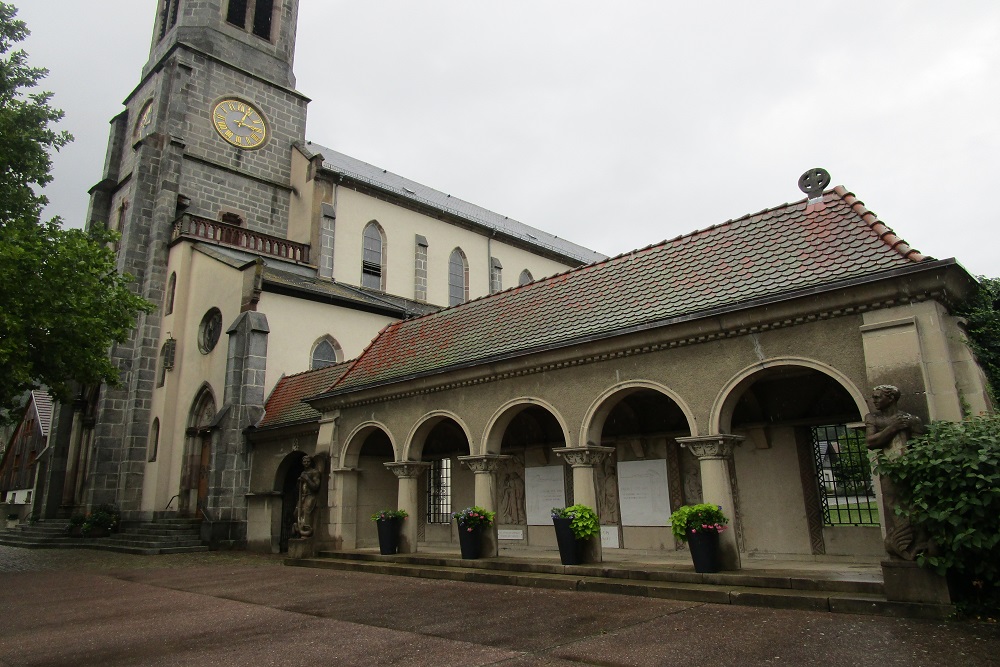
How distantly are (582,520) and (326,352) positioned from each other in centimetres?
1488

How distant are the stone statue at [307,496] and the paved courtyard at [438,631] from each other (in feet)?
13.3

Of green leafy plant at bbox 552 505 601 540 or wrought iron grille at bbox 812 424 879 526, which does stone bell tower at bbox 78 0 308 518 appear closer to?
green leafy plant at bbox 552 505 601 540

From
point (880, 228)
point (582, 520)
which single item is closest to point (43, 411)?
point (582, 520)

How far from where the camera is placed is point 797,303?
29.3ft

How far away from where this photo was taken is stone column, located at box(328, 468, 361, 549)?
1574 centimetres

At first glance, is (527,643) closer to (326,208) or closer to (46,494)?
(326,208)

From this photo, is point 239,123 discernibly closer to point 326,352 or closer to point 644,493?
point 326,352

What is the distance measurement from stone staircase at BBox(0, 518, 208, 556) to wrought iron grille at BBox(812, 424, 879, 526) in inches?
672

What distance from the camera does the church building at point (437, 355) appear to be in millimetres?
9430

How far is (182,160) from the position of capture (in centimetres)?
2631

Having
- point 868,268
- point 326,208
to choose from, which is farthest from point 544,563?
point 326,208

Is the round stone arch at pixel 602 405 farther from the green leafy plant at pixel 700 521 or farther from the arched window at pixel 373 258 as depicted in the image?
the arched window at pixel 373 258

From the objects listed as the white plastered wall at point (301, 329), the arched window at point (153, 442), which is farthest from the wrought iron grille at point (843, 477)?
the arched window at point (153, 442)

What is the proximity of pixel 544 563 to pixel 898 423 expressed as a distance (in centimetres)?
604
